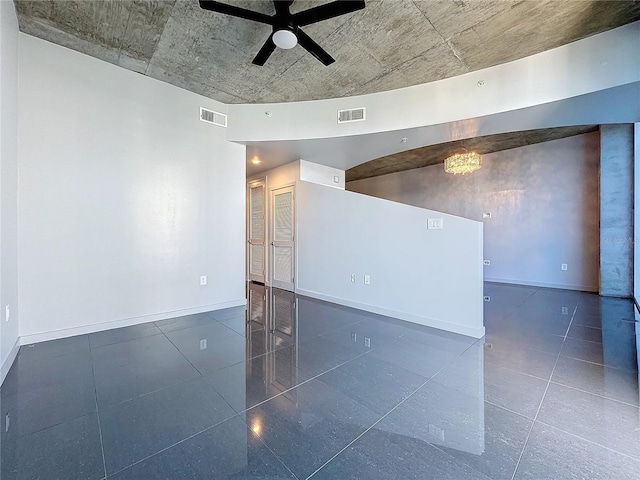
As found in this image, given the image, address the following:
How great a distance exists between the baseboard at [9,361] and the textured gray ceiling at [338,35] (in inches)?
117

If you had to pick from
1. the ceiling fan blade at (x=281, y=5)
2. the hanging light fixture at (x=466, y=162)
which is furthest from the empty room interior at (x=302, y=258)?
the hanging light fixture at (x=466, y=162)

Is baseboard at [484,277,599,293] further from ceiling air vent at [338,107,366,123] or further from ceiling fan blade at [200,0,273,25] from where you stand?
ceiling fan blade at [200,0,273,25]

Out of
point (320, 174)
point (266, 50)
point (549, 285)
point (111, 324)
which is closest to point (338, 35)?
point (266, 50)

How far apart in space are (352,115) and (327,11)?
5.88ft

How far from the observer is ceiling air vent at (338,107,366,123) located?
3.79 metres

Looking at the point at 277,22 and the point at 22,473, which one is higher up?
the point at 277,22

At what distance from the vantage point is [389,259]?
147 inches

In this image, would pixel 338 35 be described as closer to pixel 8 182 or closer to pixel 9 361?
pixel 8 182

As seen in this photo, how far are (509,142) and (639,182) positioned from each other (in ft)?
Answer: 6.83

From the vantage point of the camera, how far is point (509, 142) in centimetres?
562

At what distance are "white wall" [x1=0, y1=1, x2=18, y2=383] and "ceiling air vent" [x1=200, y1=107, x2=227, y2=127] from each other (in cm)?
176

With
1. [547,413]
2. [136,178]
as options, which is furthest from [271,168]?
[547,413]

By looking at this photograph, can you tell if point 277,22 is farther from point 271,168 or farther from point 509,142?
point 509,142

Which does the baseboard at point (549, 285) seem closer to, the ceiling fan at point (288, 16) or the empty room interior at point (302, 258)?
the empty room interior at point (302, 258)
